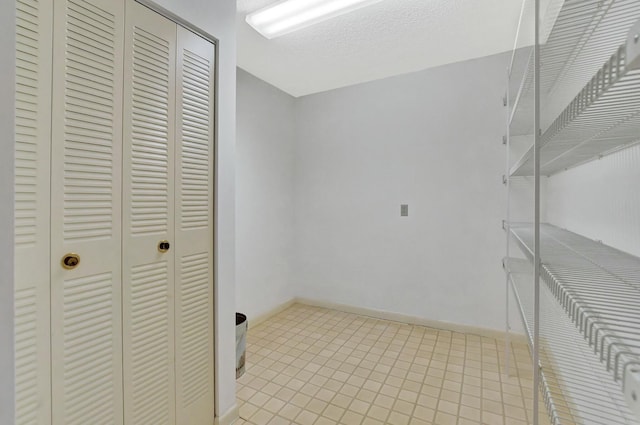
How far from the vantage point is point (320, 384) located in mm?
1970

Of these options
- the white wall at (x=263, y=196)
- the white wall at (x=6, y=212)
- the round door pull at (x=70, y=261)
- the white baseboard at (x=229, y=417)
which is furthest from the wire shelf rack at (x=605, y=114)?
the white wall at (x=263, y=196)

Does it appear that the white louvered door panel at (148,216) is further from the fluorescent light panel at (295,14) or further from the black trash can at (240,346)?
the fluorescent light panel at (295,14)

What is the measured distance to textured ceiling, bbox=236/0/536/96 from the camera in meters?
1.87

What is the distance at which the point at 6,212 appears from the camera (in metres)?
0.38

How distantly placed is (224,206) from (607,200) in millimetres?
1748

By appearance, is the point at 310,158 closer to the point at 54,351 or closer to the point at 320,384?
the point at 320,384

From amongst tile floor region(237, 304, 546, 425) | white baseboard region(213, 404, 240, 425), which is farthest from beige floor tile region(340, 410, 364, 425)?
white baseboard region(213, 404, 240, 425)

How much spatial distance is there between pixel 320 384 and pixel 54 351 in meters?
1.50

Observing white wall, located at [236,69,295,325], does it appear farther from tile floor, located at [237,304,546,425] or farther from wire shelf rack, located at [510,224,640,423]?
wire shelf rack, located at [510,224,640,423]

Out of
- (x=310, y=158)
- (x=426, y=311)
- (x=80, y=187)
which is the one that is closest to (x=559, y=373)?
(x=426, y=311)

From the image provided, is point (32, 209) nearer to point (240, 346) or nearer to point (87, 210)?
point (87, 210)

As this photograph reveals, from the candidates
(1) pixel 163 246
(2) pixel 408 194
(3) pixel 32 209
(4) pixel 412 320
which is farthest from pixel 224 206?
(4) pixel 412 320

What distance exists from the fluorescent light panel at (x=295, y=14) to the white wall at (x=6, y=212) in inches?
70.3

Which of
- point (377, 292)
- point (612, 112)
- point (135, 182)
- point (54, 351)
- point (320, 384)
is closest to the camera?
point (612, 112)
